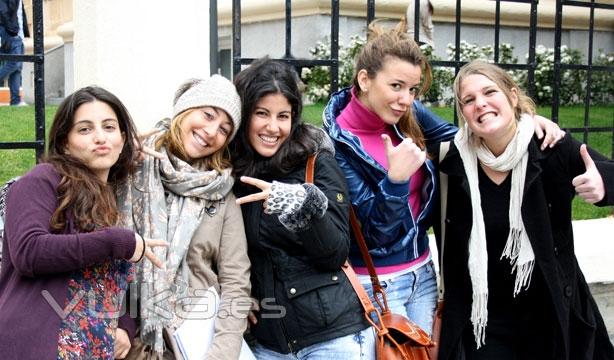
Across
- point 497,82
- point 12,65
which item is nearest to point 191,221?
point 497,82

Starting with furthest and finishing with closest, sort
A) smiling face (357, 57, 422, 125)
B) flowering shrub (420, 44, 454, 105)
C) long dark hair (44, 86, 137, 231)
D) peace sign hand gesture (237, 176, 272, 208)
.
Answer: flowering shrub (420, 44, 454, 105), smiling face (357, 57, 422, 125), peace sign hand gesture (237, 176, 272, 208), long dark hair (44, 86, 137, 231)

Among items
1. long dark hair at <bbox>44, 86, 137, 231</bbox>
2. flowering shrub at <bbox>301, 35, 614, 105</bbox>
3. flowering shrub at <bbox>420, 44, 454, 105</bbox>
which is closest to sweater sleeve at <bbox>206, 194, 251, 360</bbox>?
long dark hair at <bbox>44, 86, 137, 231</bbox>

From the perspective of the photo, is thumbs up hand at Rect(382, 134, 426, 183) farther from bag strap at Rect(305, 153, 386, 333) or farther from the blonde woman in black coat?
the blonde woman in black coat

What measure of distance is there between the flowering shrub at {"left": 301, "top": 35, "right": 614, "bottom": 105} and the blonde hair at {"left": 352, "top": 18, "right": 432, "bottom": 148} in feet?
9.20

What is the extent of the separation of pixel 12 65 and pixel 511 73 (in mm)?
4860

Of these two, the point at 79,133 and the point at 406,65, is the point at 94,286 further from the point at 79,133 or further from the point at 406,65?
the point at 406,65

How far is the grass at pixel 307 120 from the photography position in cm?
552

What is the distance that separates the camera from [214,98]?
2848 mm

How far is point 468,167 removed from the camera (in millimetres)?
3264

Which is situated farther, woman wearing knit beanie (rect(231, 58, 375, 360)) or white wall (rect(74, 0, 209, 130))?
white wall (rect(74, 0, 209, 130))

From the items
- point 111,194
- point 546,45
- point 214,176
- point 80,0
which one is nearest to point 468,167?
point 214,176

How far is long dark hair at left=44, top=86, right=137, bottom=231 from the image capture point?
248 centimetres

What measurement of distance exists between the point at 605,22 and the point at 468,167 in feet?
26.2

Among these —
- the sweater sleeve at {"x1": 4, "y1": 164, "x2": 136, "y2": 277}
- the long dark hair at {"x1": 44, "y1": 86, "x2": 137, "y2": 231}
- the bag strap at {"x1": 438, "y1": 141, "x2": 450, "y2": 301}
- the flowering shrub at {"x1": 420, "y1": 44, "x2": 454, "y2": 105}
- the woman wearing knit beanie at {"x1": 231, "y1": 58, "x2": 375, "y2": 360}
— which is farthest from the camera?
the flowering shrub at {"x1": 420, "y1": 44, "x2": 454, "y2": 105}
